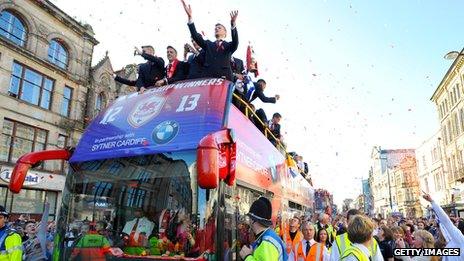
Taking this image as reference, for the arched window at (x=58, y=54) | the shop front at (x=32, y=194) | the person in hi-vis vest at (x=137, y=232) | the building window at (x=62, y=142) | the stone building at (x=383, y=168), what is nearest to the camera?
the person in hi-vis vest at (x=137, y=232)

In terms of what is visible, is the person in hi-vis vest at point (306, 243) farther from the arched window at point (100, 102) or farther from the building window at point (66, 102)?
the arched window at point (100, 102)

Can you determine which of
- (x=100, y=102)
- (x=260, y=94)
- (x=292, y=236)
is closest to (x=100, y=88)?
(x=100, y=102)

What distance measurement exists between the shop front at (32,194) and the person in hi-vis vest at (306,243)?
17.2m

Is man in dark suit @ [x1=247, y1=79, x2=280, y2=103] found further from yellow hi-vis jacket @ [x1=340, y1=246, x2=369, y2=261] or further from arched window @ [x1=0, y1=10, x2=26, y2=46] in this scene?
arched window @ [x1=0, y1=10, x2=26, y2=46]

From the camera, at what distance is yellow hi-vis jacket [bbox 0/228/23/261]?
5059 mm

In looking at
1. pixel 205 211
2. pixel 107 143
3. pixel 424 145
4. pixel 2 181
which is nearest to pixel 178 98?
pixel 107 143

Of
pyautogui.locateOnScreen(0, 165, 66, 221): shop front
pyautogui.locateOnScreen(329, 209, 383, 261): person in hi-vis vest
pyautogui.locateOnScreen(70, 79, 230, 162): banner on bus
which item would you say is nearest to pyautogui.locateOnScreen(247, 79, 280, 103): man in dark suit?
pyautogui.locateOnScreen(70, 79, 230, 162): banner on bus

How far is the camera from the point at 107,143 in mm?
4938

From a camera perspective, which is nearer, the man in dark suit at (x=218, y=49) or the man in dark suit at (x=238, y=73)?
the man in dark suit at (x=218, y=49)

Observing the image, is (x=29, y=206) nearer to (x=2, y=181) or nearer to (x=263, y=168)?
(x=2, y=181)

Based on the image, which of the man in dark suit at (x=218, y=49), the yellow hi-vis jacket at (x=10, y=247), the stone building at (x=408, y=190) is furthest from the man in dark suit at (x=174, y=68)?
the stone building at (x=408, y=190)

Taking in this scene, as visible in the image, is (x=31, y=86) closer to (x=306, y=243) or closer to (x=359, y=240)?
(x=306, y=243)

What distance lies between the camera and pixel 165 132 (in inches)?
184

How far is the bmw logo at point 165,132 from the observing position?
4566 mm
